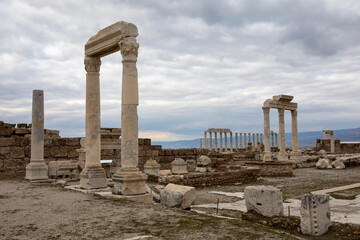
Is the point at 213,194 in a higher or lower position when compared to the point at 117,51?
lower

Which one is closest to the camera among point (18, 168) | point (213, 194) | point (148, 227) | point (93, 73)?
point (148, 227)

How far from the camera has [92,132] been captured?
11164mm

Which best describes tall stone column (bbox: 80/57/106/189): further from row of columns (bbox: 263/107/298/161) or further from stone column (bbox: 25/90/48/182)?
row of columns (bbox: 263/107/298/161)

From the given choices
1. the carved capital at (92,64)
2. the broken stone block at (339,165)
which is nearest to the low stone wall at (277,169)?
the broken stone block at (339,165)

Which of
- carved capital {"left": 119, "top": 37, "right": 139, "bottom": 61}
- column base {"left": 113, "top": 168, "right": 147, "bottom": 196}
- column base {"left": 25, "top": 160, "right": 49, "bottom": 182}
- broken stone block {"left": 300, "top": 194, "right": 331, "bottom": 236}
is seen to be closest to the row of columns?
column base {"left": 25, "top": 160, "right": 49, "bottom": 182}

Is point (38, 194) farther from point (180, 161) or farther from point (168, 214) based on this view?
point (180, 161)

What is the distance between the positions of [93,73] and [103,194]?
409 cm

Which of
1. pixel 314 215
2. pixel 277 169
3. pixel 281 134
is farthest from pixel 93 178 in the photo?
pixel 281 134

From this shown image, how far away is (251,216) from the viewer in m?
7.69

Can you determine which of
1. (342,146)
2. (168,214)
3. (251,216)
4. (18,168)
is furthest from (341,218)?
(342,146)

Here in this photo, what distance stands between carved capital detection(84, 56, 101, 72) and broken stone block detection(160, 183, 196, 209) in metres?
4.89

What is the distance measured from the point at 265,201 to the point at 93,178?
5.72 meters

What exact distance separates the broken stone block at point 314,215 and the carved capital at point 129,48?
231 inches

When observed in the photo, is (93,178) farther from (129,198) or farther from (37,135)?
(37,135)
